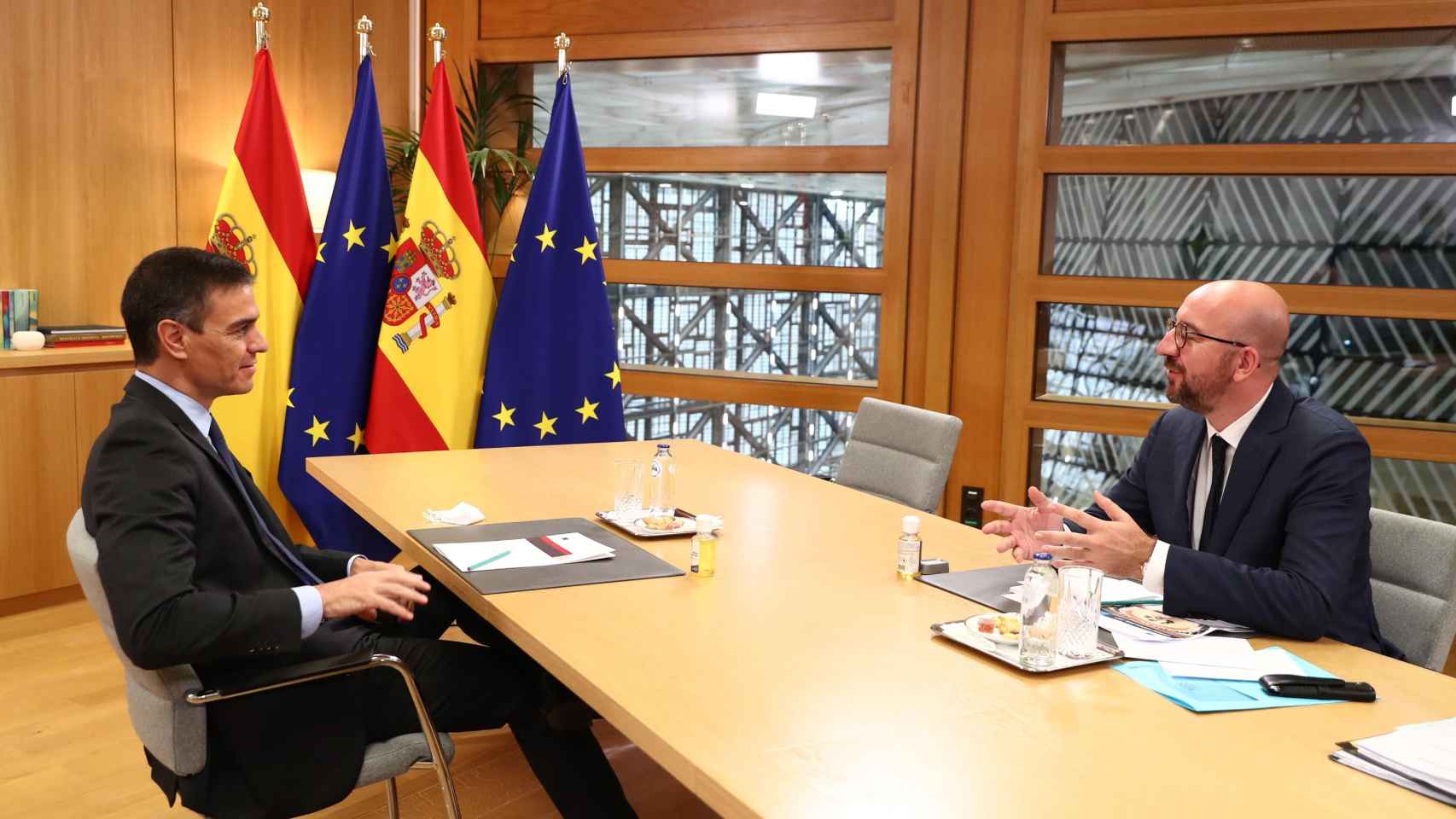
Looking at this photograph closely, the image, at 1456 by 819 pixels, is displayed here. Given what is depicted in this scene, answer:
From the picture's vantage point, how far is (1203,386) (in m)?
2.32

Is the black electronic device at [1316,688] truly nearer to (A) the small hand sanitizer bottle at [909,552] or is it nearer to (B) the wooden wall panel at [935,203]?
(A) the small hand sanitizer bottle at [909,552]

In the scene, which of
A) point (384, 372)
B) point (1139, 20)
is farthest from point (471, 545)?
point (1139, 20)

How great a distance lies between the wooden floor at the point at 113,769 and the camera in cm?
286

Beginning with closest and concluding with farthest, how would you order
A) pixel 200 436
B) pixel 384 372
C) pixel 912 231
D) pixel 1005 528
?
pixel 200 436 < pixel 1005 528 < pixel 384 372 < pixel 912 231

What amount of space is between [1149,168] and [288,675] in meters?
3.57

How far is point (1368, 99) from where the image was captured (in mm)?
4039

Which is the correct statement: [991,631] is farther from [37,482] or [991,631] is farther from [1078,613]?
[37,482]

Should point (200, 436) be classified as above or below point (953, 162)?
below

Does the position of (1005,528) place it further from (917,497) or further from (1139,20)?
(1139,20)

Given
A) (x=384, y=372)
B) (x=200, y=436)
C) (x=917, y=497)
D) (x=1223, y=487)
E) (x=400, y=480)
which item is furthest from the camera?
(x=384, y=372)

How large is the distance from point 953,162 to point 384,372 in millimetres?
2315

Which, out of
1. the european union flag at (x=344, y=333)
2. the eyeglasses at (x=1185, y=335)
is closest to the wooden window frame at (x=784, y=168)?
the european union flag at (x=344, y=333)

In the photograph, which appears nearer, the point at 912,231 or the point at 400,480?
the point at 400,480

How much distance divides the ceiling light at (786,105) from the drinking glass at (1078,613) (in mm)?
3313
